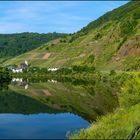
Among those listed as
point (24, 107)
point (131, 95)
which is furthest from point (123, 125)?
point (24, 107)

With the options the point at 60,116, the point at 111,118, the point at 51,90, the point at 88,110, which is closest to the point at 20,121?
the point at 60,116

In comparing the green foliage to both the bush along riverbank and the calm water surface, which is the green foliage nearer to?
the bush along riverbank

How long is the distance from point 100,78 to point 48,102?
7736 centimetres

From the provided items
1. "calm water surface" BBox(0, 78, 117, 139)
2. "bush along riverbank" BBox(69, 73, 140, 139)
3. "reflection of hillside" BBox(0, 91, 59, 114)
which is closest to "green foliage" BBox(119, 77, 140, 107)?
"bush along riverbank" BBox(69, 73, 140, 139)

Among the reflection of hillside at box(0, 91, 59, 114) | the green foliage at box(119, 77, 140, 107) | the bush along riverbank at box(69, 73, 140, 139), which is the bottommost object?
the reflection of hillside at box(0, 91, 59, 114)

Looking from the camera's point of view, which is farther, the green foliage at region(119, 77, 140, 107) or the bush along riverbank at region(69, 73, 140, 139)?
the green foliage at region(119, 77, 140, 107)

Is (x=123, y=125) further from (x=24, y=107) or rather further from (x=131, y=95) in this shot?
(x=24, y=107)

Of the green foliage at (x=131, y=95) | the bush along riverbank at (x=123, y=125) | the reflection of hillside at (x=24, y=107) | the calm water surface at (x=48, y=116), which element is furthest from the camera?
the reflection of hillside at (x=24, y=107)

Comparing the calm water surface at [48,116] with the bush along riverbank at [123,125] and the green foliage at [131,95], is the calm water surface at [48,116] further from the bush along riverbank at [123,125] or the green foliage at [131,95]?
the green foliage at [131,95]

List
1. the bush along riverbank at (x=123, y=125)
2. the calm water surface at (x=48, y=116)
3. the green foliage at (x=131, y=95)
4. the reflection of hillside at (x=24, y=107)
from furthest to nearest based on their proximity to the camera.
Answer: the reflection of hillside at (x=24, y=107) < the calm water surface at (x=48, y=116) < the green foliage at (x=131, y=95) < the bush along riverbank at (x=123, y=125)

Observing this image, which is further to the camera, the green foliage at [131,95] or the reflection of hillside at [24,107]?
the reflection of hillside at [24,107]

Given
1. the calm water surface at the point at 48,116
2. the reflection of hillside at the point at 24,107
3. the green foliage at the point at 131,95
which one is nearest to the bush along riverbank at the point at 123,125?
the green foliage at the point at 131,95

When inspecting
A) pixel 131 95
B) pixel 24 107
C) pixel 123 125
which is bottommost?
pixel 24 107

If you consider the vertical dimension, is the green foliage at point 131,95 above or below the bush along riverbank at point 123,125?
above
